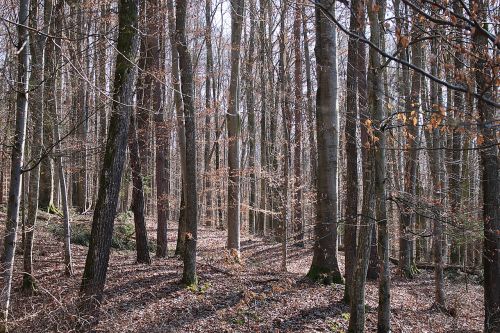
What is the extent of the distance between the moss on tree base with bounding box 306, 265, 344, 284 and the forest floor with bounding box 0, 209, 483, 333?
183 mm

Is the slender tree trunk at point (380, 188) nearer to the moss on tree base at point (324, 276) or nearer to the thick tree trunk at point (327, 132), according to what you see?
the thick tree trunk at point (327, 132)

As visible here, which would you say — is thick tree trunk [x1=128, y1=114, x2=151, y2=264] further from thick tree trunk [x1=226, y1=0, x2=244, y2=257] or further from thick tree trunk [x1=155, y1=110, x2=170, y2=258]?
thick tree trunk [x1=226, y1=0, x2=244, y2=257]

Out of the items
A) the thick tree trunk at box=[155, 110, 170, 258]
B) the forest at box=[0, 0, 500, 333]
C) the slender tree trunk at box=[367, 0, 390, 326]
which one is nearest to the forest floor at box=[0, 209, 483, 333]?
the forest at box=[0, 0, 500, 333]

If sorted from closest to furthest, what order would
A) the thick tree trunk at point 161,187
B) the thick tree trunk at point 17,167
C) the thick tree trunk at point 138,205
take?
the thick tree trunk at point 17,167 < the thick tree trunk at point 138,205 < the thick tree trunk at point 161,187

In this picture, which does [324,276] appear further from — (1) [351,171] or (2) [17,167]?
(2) [17,167]

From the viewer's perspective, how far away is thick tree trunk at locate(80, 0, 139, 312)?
591cm

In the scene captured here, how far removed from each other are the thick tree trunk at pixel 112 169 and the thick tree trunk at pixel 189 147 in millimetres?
1925

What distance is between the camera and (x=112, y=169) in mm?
6105

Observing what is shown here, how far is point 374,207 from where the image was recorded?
6.37 metres

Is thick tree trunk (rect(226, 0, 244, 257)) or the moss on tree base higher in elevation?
thick tree trunk (rect(226, 0, 244, 257))

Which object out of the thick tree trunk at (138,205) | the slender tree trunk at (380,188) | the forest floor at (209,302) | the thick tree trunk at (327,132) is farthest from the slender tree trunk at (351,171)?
the thick tree trunk at (138,205)

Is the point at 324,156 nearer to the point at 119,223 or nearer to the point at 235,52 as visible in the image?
the point at 235,52

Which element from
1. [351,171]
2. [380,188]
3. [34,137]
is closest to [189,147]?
[34,137]

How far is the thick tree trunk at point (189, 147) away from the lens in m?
8.23
